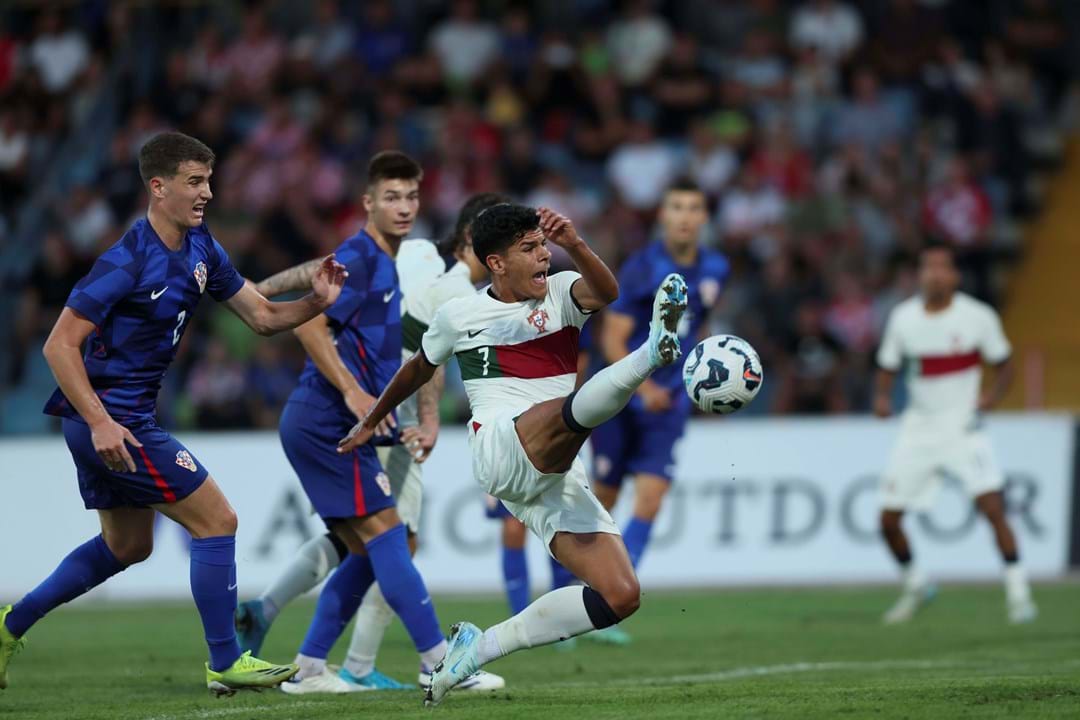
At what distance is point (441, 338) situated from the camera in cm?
704

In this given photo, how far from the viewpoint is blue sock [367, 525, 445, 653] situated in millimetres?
7871

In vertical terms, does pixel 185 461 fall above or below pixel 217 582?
above

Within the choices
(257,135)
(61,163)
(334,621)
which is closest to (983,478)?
(334,621)

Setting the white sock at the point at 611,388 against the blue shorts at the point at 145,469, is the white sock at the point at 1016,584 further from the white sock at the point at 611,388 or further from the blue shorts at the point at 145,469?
the blue shorts at the point at 145,469

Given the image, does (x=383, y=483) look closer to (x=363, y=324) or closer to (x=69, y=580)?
(x=363, y=324)

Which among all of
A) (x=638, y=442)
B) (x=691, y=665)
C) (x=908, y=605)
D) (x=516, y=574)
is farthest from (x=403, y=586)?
(x=908, y=605)

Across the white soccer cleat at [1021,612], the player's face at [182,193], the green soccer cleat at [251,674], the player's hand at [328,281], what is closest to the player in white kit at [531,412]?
the player's hand at [328,281]

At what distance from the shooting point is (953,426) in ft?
40.9

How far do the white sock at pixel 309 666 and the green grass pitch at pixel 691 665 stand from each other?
0.25 meters

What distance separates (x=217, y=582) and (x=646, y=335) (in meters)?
4.62

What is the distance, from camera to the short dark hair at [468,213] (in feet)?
28.5

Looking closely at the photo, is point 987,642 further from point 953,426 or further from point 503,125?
point 503,125

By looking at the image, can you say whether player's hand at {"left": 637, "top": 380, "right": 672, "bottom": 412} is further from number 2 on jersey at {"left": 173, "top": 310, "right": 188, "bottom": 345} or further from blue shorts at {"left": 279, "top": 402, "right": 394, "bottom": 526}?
number 2 on jersey at {"left": 173, "top": 310, "right": 188, "bottom": 345}

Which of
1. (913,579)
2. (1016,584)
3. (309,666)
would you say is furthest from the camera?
(913,579)
